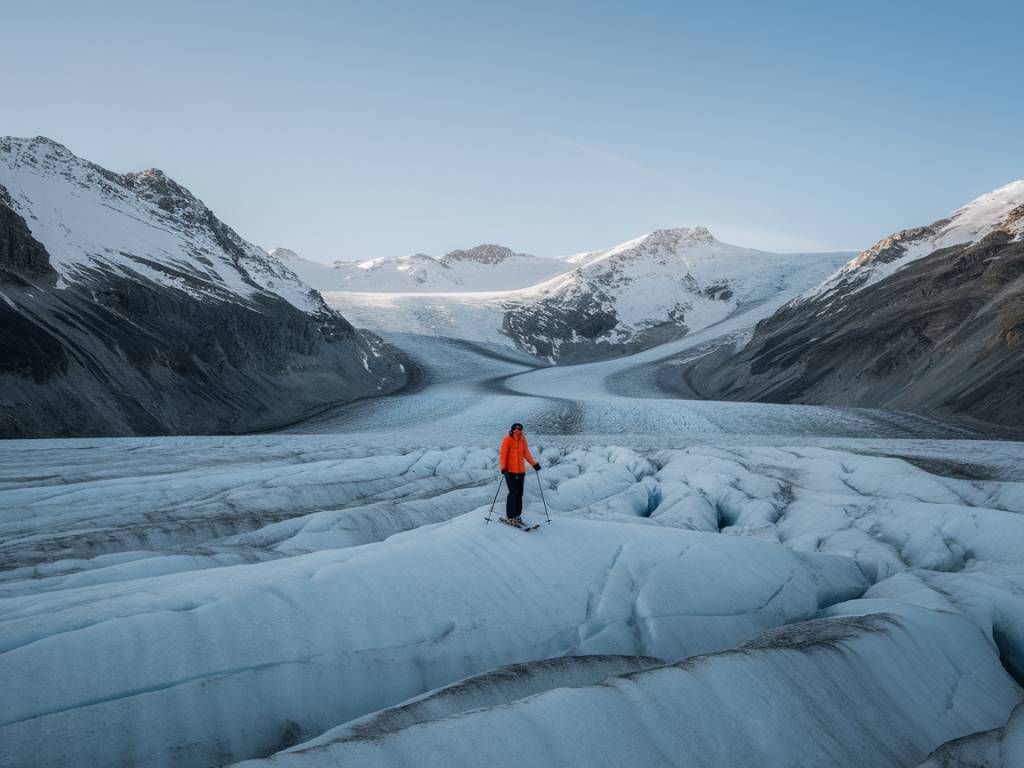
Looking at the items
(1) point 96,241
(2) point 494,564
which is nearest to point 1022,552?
(2) point 494,564

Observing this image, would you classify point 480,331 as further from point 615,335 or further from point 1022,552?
point 1022,552

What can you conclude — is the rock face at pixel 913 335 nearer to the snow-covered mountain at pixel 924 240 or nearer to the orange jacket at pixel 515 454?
the snow-covered mountain at pixel 924 240

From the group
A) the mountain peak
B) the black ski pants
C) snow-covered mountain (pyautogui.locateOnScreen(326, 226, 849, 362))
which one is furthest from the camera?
the mountain peak

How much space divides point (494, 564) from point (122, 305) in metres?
39.5

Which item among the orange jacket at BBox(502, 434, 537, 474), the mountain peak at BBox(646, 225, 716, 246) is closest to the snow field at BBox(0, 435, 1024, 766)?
the orange jacket at BBox(502, 434, 537, 474)

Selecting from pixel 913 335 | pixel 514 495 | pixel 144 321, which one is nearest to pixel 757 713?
pixel 514 495

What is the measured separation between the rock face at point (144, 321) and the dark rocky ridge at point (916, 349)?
3385cm

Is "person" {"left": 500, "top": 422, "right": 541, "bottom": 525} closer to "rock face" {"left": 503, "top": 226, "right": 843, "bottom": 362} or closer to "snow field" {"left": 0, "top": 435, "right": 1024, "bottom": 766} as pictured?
"snow field" {"left": 0, "top": 435, "right": 1024, "bottom": 766}

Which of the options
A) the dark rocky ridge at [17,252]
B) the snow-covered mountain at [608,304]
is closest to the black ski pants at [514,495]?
the dark rocky ridge at [17,252]

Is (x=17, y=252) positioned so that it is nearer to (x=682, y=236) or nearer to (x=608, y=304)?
(x=608, y=304)

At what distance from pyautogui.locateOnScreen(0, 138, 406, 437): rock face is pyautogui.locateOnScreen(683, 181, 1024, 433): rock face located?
34177 millimetres

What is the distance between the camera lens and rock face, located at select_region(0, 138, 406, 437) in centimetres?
2994

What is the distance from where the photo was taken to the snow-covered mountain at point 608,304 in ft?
316

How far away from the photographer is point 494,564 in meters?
7.99
